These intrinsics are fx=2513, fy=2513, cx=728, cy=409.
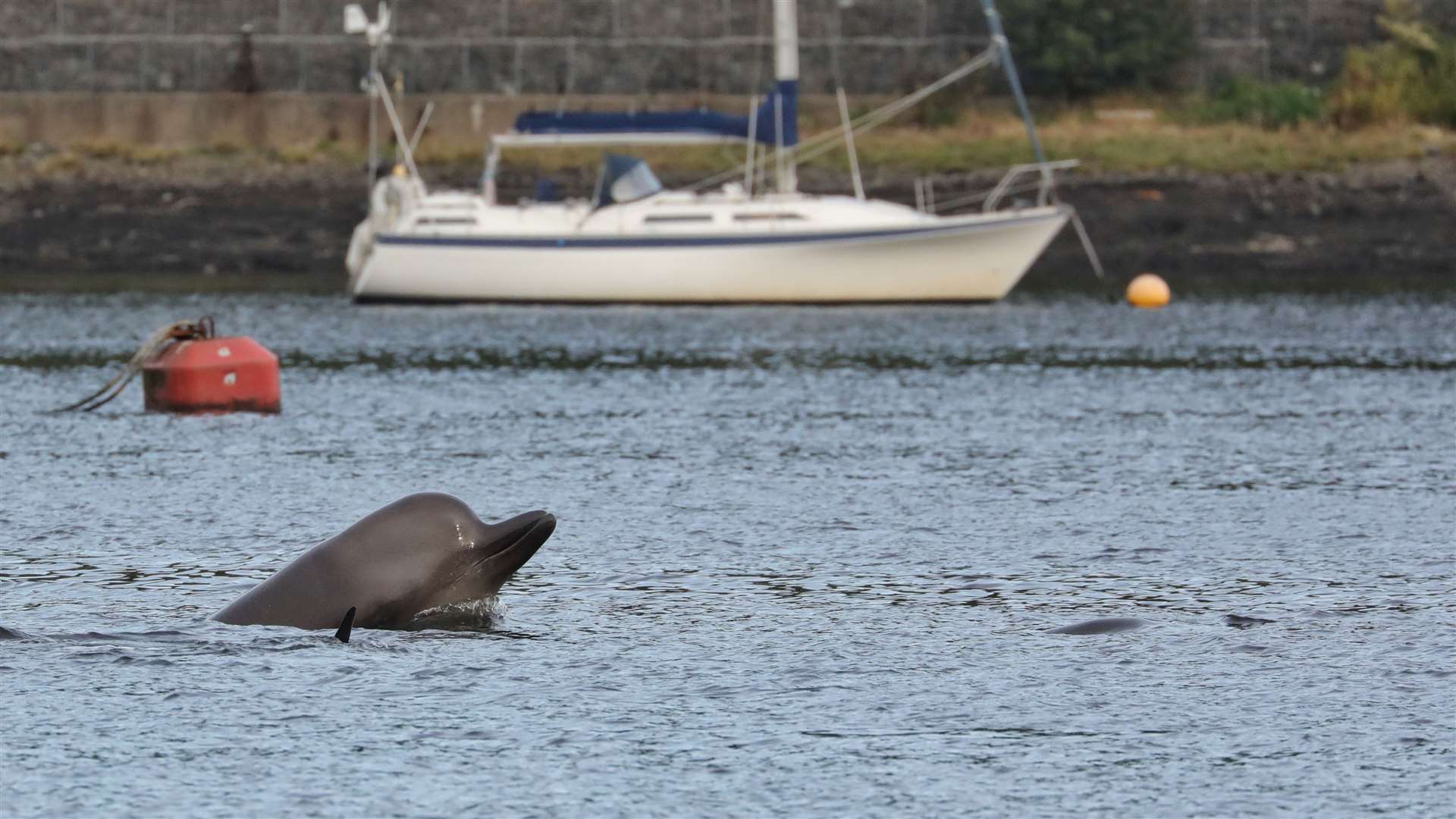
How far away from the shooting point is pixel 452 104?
55.2m

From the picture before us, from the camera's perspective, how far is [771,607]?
12133 millimetres

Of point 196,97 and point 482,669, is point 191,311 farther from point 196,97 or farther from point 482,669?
point 482,669

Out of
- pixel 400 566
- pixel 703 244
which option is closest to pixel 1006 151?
pixel 703 244

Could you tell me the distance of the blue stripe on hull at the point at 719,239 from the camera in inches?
1574

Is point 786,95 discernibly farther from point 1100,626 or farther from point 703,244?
point 1100,626

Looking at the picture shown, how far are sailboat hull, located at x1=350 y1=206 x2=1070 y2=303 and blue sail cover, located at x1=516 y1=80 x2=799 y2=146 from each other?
7.81 feet

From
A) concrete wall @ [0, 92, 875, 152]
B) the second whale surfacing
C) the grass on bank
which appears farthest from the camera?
concrete wall @ [0, 92, 875, 152]

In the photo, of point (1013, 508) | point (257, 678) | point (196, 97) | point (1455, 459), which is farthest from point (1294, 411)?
point (196, 97)

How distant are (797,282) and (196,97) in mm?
21155

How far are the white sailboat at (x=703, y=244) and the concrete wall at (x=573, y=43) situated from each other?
15.1 metres

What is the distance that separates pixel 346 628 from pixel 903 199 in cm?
4058

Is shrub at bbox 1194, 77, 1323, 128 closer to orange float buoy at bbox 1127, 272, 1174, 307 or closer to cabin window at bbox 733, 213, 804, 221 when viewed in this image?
orange float buoy at bbox 1127, 272, 1174, 307

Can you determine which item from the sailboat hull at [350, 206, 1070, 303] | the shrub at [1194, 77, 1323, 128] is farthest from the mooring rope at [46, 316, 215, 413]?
the shrub at [1194, 77, 1323, 128]

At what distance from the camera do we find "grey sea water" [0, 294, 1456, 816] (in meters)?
8.88
